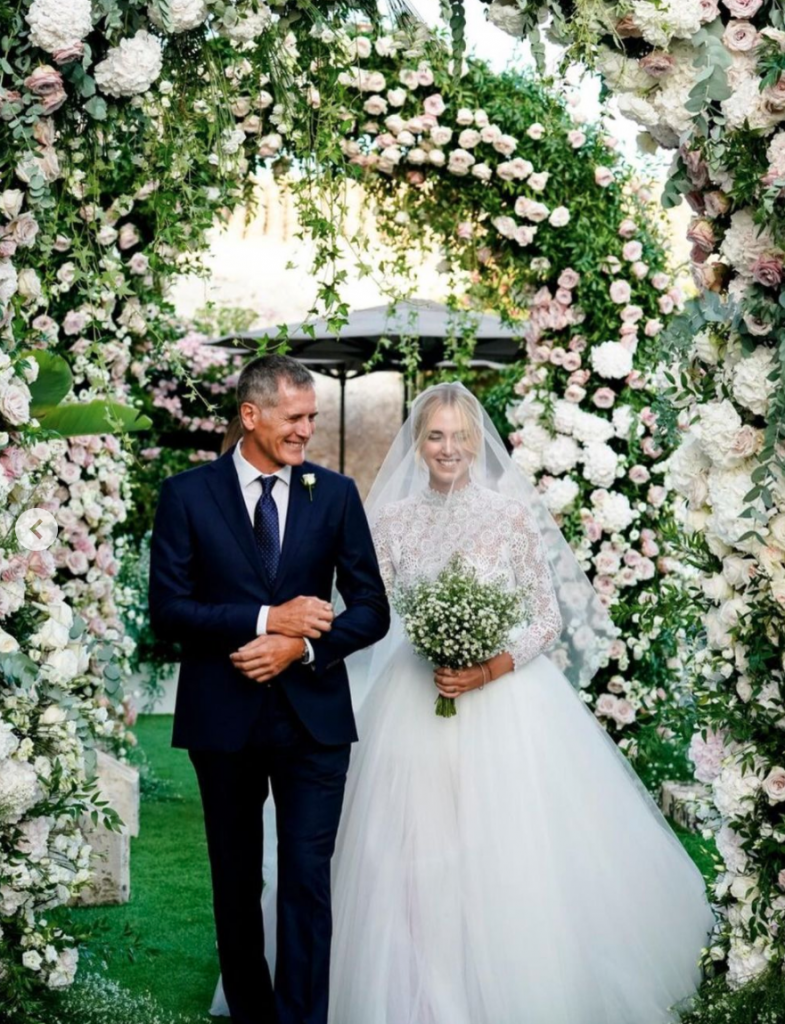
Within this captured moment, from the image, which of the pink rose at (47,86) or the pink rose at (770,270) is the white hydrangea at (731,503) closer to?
the pink rose at (770,270)

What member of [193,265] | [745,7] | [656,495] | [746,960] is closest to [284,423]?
[745,7]

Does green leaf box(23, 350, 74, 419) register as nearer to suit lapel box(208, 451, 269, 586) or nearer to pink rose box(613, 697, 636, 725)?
suit lapel box(208, 451, 269, 586)

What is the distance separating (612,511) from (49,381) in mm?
3752

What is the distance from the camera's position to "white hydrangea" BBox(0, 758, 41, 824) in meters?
3.82

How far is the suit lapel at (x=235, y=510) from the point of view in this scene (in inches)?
173

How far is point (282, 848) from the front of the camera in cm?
437

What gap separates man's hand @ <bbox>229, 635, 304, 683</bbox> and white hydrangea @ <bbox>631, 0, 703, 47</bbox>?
188cm

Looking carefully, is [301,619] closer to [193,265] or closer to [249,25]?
[249,25]

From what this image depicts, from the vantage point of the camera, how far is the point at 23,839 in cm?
403

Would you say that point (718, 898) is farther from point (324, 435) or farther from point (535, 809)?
point (324, 435)

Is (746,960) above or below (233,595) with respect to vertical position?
below

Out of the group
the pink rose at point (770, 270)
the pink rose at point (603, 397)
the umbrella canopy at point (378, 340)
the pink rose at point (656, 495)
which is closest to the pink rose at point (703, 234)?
the pink rose at point (770, 270)

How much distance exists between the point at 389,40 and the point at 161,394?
8422 mm

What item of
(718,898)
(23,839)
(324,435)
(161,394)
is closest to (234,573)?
(23,839)
